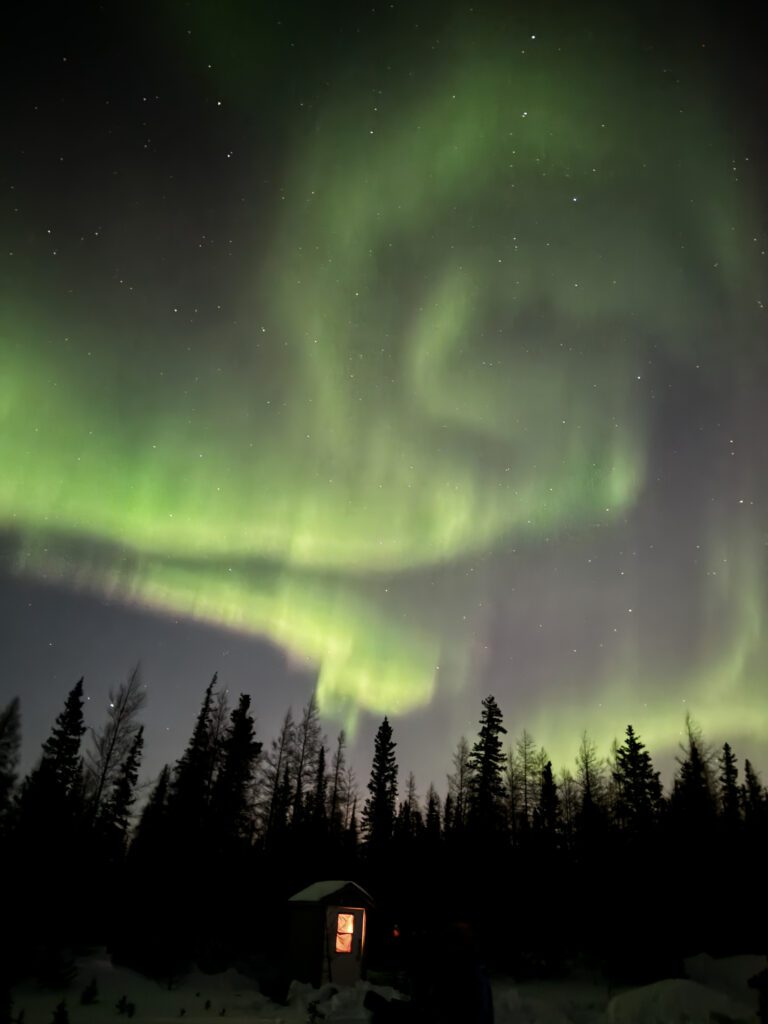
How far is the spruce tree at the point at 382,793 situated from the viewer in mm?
51031

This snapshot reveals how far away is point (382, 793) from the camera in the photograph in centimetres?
5388

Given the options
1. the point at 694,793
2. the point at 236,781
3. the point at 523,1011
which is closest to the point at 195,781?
the point at 236,781

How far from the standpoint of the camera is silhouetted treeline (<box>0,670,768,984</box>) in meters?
24.8

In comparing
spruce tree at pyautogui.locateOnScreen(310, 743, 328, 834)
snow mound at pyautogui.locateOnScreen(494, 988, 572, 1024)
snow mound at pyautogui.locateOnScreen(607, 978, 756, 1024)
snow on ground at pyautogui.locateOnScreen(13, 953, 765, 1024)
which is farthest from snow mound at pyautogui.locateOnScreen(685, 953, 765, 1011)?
spruce tree at pyautogui.locateOnScreen(310, 743, 328, 834)

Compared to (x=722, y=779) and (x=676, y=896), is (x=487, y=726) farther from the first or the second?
(x=722, y=779)

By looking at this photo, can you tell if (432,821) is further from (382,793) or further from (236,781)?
(236,781)

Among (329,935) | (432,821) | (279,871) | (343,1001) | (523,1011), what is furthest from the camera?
(432,821)

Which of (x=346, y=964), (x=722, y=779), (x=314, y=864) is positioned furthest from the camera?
(x=722, y=779)

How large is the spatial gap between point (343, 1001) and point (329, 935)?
406cm

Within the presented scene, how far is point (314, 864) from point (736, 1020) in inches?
940

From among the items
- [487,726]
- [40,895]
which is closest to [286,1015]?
[40,895]

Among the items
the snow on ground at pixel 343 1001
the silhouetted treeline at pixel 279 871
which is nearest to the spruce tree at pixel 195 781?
the silhouetted treeline at pixel 279 871

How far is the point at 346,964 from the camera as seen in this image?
25.0 meters

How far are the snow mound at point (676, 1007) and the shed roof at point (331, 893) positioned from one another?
32.3 feet
